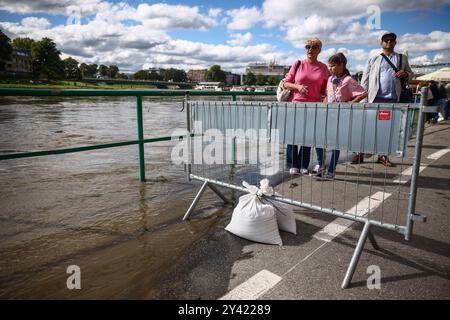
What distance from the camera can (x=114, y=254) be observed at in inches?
110

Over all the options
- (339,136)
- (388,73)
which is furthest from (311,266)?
(388,73)

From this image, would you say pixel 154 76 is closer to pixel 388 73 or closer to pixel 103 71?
pixel 103 71

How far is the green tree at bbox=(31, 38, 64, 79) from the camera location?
109m

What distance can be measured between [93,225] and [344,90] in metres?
3.66

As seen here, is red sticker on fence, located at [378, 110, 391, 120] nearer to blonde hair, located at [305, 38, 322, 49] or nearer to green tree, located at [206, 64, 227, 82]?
blonde hair, located at [305, 38, 322, 49]

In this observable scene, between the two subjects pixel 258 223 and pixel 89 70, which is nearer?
pixel 258 223

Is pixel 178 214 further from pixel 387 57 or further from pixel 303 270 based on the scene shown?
pixel 387 57

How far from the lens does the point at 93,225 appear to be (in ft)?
11.1

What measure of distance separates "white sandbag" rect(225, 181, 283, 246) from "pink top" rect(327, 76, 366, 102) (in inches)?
87.2

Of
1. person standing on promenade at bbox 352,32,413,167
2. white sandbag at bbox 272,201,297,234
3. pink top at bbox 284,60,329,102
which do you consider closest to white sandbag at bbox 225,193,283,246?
white sandbag at bbox 272,201,297,234

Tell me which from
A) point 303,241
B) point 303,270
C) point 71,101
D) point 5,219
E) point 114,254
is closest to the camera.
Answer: point 303,270
